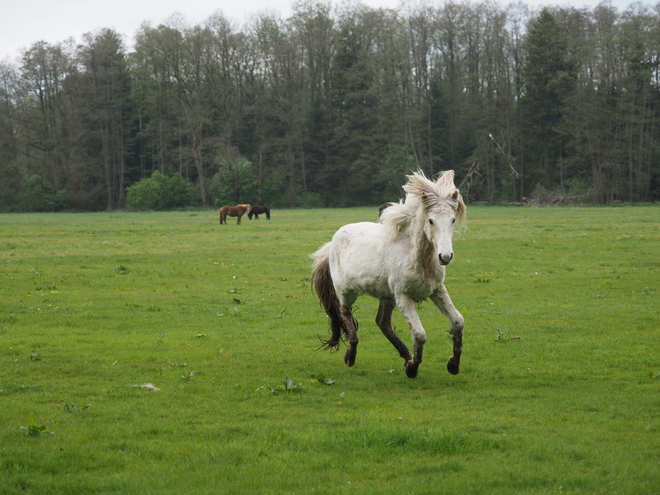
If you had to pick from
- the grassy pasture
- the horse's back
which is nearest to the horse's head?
the horse's back

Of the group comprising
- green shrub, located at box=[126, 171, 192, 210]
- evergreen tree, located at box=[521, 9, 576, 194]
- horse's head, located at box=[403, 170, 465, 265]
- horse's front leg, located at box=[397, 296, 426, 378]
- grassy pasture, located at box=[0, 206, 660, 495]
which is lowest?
grassy pasture, located at box=[0, 206, 660, 495]

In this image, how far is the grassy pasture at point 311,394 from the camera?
5129mm

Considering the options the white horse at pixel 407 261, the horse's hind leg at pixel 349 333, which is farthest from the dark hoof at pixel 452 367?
the horse's hind leg at pixel 349 333

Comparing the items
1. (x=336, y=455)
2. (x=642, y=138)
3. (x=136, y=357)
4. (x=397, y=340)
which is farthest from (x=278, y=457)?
(x=642, y=138)

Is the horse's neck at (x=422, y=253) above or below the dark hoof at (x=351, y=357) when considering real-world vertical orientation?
above

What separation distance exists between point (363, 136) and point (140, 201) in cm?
2315

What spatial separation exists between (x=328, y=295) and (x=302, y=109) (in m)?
63.7

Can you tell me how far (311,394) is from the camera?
744 cm

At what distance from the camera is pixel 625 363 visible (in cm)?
852

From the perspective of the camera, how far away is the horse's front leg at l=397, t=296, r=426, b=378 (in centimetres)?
773

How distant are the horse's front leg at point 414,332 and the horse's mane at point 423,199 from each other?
92 cm

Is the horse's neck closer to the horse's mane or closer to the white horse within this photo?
the white horse

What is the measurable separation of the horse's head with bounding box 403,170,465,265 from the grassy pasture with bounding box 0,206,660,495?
5.24 feet

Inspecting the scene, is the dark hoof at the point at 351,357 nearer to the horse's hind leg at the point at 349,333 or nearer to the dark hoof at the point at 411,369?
the horse's hind leg at the point at 349,333
